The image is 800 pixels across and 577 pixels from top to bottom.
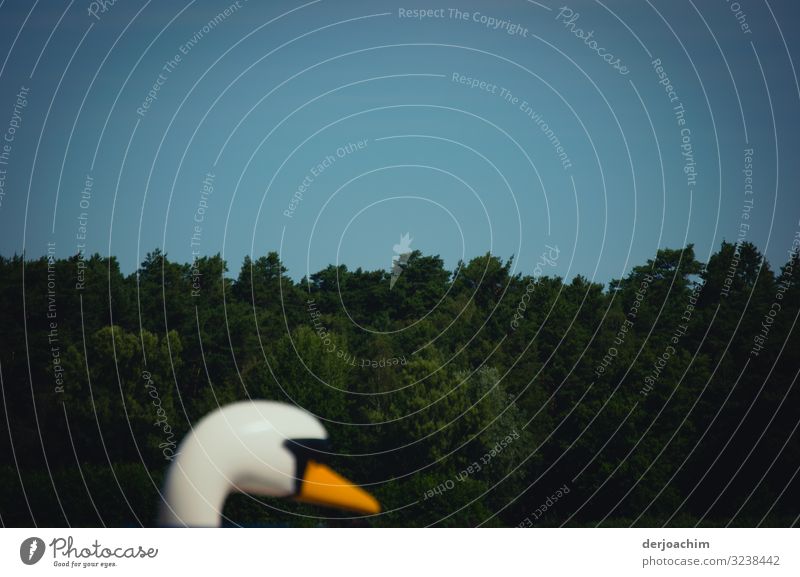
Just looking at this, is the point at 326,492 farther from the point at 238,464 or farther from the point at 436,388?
the point at 436,388

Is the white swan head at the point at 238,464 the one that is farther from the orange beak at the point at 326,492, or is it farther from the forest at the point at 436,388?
the forest at the point at 436,388

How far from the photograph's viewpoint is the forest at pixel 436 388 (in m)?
42.1

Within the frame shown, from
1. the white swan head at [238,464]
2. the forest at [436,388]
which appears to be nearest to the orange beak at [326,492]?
the white swan head at [238,464]

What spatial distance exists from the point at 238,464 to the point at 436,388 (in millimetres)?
35964

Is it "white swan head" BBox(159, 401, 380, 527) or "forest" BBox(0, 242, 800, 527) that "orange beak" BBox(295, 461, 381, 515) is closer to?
"white swan head" BBox(159, 401, 380, 527)

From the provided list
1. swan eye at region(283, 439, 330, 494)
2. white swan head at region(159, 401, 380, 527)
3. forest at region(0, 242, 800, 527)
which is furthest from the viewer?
forest at region(0, 242, 800, 527)

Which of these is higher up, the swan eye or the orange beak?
the swan eye

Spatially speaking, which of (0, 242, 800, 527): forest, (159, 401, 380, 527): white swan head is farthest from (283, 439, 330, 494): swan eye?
(0, 242, 800, 527): forest

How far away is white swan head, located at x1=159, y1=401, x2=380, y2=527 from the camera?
1151 cm

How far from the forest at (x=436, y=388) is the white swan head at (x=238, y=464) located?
27.7 meters

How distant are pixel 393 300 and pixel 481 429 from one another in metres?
9.22

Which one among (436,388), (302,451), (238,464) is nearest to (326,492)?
(302,451)

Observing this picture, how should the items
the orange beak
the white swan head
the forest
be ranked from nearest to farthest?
1. the white swan head
2. the orange beak
3. the forest

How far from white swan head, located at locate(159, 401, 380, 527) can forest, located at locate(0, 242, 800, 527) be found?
90.9 ft
